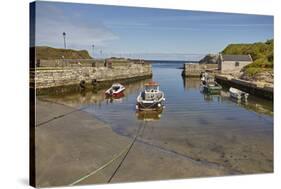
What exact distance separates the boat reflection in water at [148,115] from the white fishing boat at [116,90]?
0.41m

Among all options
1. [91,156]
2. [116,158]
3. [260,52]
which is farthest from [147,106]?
[260,52]

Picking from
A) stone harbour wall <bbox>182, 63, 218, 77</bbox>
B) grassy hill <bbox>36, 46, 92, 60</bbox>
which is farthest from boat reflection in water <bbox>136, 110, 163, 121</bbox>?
grassy hill <bbox>36, 46, 92, 60</bbox>

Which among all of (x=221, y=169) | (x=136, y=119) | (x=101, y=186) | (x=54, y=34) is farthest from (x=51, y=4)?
(x=221, y=169)

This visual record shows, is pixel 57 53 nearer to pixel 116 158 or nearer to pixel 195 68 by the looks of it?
pixel 116 158

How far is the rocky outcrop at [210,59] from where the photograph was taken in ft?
26.7

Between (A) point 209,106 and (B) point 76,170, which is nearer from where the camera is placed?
(B) point 76,170

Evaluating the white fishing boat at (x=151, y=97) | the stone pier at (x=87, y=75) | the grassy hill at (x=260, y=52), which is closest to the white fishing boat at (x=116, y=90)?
the stone pier at (x=87, y=75)

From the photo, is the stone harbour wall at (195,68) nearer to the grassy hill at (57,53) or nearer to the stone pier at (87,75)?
the stone pier at (87,75)

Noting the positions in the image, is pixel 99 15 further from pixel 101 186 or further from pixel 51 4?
pixel 101 186

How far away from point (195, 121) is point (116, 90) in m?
1.35

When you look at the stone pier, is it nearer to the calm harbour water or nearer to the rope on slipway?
the calm harbour water

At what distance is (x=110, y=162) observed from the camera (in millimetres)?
7082

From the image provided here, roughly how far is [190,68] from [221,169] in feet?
5.79

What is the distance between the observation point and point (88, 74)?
7.67m
